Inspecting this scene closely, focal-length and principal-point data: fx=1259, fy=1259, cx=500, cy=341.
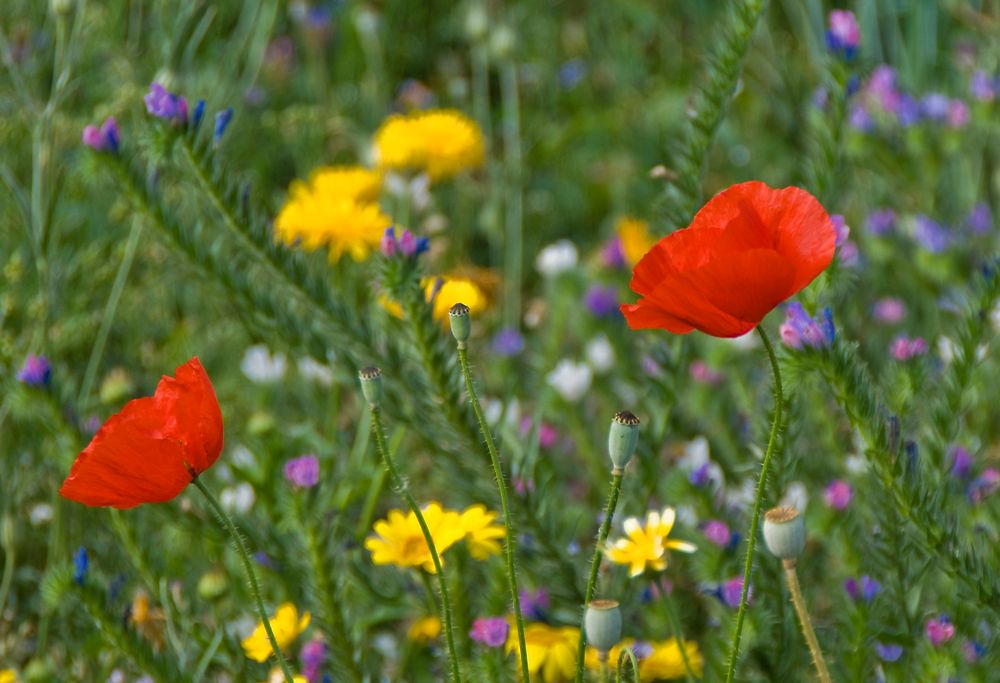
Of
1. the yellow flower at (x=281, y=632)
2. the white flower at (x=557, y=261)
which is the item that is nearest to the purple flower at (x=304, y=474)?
the yellow flower at (x=281, y=632)

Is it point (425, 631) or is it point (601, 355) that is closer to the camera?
point (425, 631)

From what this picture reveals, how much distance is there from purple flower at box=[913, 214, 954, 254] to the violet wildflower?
4.15ft

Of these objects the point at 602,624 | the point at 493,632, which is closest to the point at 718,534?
the point at 493,632

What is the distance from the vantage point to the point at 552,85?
344cm

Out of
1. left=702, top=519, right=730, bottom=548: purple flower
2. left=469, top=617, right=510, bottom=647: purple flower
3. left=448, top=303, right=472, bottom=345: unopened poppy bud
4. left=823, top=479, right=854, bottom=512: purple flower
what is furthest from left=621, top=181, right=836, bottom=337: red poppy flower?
left=823, top=479, right=854, bottom=512: purple flower

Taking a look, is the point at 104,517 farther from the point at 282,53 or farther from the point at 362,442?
the point at 282,53

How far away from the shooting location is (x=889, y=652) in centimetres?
130

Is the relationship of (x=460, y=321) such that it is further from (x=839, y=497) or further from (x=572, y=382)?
(x=572, y=382)

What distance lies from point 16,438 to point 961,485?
58.9 inches

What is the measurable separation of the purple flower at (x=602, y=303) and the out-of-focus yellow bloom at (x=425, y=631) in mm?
736

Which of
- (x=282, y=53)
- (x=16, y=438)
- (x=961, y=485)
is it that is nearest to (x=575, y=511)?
(x=961, y=485)

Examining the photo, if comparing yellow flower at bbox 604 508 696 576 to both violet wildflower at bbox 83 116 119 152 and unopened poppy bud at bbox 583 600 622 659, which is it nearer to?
unopened poppy bud at bbox 583 600 622 659

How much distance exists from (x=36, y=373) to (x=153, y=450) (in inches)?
24.3

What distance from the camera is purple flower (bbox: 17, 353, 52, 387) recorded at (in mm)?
1479
